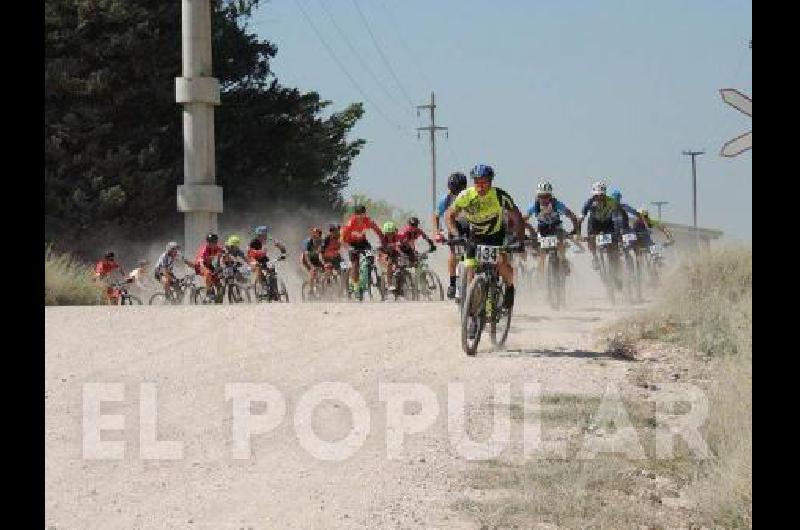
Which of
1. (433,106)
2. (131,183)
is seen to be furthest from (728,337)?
(433,106)

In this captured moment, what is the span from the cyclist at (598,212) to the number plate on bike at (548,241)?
1.50 meters

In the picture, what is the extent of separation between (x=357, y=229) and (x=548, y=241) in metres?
6.33

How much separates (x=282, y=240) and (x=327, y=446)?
39.1 metres

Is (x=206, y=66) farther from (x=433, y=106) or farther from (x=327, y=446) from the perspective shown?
(x=433, y=106)

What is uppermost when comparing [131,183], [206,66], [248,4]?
[248,4]

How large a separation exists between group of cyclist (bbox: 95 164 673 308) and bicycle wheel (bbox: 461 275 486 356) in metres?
0.23

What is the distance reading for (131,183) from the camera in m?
43.2

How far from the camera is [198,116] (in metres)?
39.6

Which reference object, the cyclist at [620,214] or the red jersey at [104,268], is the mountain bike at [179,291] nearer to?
the red jersey at [104,268]

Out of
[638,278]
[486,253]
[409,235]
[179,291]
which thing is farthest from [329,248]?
[486,253]

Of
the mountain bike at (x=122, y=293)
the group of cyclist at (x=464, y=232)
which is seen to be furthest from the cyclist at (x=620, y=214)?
the mountain bike at (x=122, y=293)

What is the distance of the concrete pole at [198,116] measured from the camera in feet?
129

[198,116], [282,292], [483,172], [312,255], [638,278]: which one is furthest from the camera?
[198,116]

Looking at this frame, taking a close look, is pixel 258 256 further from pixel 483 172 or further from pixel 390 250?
pixel 483 172
